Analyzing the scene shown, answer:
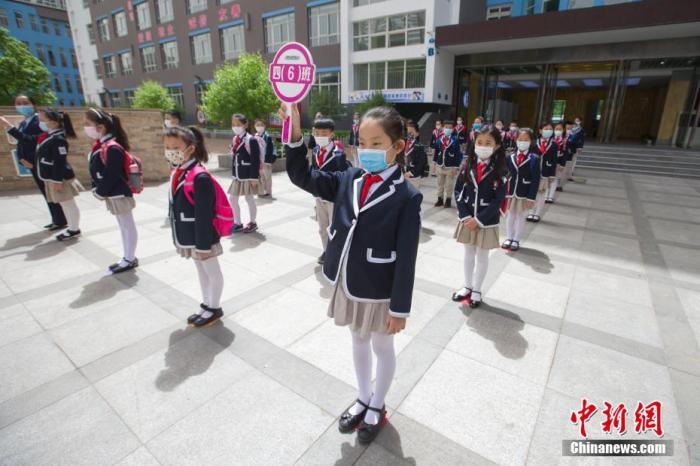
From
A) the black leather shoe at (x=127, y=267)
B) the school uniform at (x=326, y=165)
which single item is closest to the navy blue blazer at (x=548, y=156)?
the school uniform at (x=326, y=165)

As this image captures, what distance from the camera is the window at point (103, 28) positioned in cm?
3870

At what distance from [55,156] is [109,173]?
1848 mm

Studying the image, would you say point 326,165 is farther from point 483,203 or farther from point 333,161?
point 483,203

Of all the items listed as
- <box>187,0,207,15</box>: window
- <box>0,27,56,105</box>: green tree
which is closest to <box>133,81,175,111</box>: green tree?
<box>0,27,56,105</box>: green tree

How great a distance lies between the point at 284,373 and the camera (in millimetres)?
3105

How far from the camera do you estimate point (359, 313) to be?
7.61ft

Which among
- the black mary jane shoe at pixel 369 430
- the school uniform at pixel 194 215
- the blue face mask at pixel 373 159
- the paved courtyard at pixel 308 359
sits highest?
the blue face mask at pixel 373 159

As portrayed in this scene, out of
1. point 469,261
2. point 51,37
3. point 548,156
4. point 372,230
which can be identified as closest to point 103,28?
point 51,37

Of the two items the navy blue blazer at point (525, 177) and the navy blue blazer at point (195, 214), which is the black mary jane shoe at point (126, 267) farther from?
the navy blue blazer at point (525, 177)

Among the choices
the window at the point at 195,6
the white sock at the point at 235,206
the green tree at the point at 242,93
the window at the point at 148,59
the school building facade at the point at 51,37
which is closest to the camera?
the white sock at the point at 235,206

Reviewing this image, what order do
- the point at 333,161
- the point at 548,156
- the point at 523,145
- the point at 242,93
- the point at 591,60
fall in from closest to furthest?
the point at 333,161
the point at 523,145
the point at 548,156
the point at 242,93
the point at 591,60

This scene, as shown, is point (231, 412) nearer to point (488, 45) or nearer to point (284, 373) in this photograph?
point (284, 373)

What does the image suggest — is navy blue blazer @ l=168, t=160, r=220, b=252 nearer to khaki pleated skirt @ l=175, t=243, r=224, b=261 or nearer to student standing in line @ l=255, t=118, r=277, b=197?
khaki pleated skirt @ l=175, t=243, r=224, b=261

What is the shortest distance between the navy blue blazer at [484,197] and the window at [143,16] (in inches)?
1623
